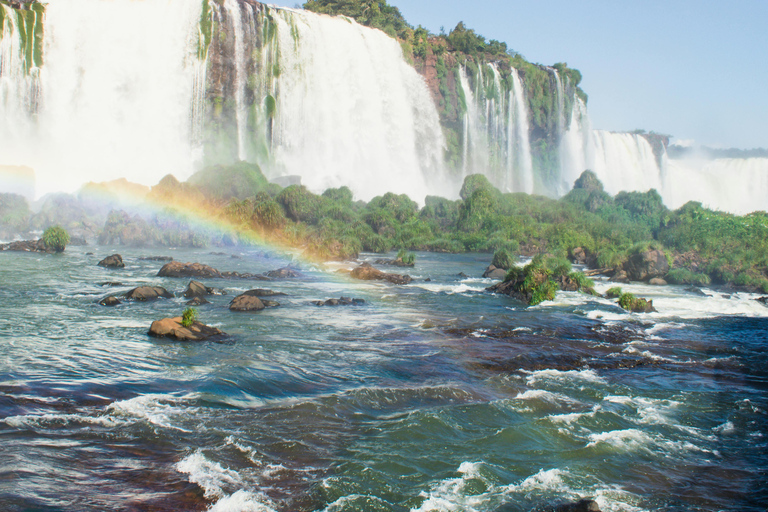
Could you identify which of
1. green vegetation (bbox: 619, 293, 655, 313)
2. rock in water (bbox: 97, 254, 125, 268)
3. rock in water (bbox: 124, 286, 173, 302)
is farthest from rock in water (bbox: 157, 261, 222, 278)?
green vegetation (bbox: 619, 293, 655, 313)

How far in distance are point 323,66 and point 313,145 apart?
6.76m

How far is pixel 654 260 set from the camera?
22906mm

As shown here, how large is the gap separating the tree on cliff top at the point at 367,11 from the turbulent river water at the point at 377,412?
5440 centimetres

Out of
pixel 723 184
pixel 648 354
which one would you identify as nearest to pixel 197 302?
pixel 648 354

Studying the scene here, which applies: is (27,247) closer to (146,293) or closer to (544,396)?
(146,293)

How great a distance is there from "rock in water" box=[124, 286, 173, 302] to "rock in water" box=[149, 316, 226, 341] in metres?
4.08

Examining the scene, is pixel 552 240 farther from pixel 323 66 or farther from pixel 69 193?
pixel 69 193

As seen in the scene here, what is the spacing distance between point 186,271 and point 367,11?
5414 cm

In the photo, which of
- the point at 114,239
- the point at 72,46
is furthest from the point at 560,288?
the point at 72,46

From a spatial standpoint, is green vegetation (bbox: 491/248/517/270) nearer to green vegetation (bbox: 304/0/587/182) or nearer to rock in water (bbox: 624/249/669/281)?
rock in water (bbox: 624/249/669/281)

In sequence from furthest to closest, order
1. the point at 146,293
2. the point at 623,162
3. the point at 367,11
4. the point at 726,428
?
the point at 623,162, the point at 367,11, the point at 146,293, the point at 726,428

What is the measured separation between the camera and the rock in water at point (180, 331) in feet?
38.5

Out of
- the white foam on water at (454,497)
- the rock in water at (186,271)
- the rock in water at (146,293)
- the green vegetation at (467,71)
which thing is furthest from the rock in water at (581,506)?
the green vegetation at (467,71)

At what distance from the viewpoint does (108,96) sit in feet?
138
